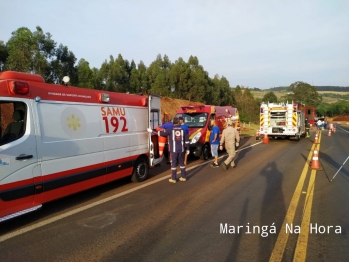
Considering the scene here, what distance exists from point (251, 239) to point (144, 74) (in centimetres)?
3378

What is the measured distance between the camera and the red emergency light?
193 inches

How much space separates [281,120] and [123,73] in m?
20.0

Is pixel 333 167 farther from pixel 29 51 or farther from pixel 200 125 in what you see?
pixel 29 51

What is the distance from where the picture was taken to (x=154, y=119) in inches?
356

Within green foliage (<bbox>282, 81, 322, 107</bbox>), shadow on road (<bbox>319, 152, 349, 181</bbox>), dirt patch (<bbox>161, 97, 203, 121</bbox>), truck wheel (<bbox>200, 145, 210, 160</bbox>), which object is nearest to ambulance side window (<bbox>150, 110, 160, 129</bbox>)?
truck wheel (<bbox>200, 145, 210, 160</bbox>)

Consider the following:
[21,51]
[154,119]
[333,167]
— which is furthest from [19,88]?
[21,51]

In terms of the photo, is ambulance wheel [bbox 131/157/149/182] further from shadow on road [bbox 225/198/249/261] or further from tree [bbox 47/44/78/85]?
tree [bbox 47/44/78/85]

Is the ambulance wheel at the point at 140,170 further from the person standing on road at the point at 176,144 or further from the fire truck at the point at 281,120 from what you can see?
the fire truck at the point at 281,120

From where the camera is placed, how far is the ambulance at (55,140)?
4.87 meters

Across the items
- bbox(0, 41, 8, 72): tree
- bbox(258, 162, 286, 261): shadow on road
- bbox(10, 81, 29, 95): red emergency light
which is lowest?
bbox(258, 162, 286, 261): shadow on road

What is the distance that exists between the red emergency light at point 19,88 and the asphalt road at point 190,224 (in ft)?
7.44

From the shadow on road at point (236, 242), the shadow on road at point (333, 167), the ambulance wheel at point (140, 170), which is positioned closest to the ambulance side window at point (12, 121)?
the ambulance wheel at point (140, 170)

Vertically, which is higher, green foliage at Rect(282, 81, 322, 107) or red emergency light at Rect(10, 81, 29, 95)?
green foliage at Rect(282, 81, 322, 107)

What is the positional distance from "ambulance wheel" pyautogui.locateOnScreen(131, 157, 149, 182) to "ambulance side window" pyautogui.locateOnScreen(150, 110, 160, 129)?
107 cm
